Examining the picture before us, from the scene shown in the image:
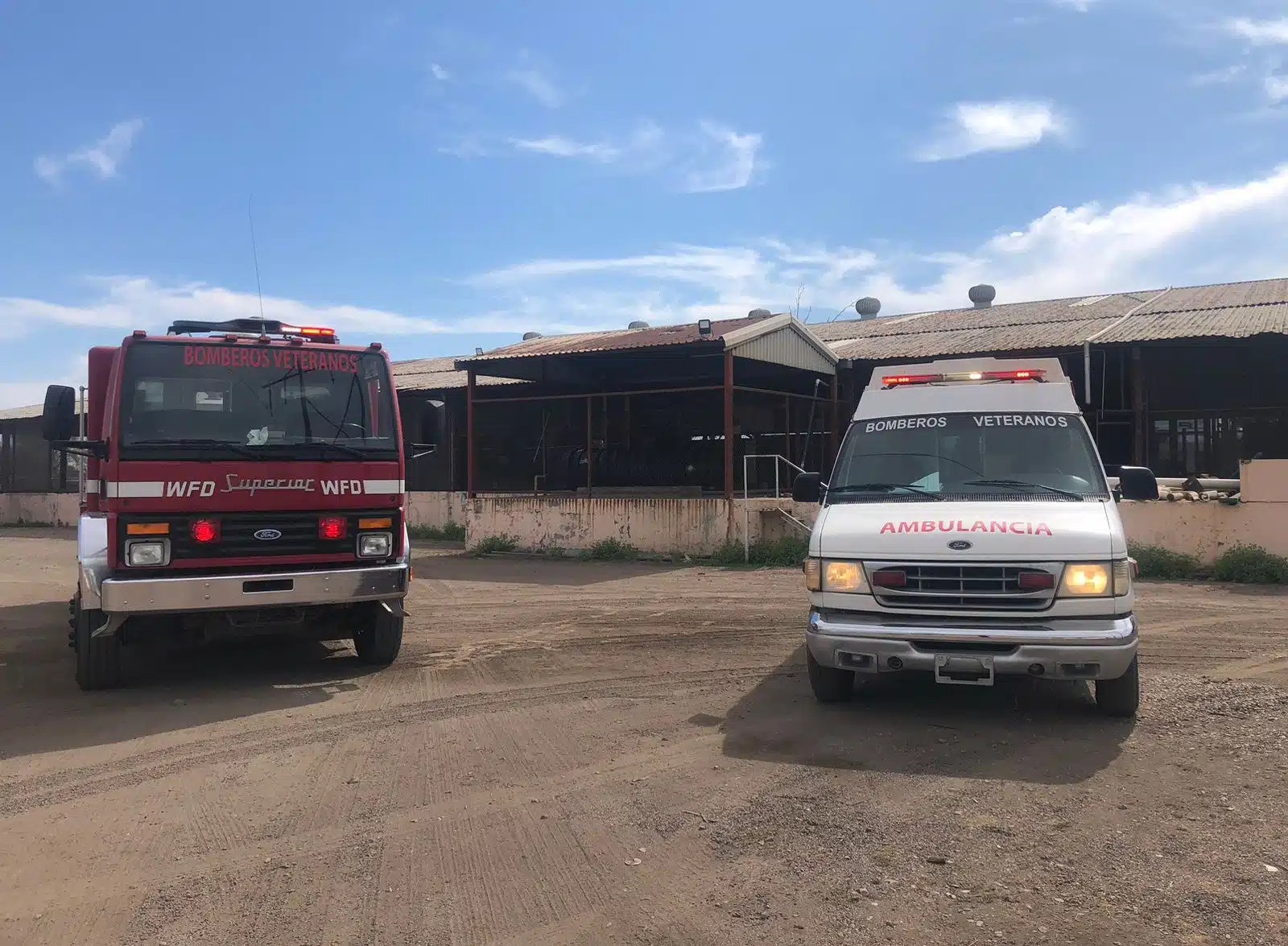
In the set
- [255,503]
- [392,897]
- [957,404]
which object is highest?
[957,404]

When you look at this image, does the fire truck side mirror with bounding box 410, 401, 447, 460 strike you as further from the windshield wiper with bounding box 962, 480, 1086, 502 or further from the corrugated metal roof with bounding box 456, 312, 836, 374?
the corrugated metal roof with bounding box 456, 312, 836, 374

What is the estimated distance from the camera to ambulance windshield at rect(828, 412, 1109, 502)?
20.6 feet

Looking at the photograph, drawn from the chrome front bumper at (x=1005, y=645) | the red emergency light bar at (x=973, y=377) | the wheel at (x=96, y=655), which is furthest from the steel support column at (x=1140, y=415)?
the wheel at (x=96, y=655)

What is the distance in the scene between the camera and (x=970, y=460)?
21.6 ft

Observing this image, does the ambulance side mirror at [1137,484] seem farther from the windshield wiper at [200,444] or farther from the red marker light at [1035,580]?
the windshield wiper at [200,444]

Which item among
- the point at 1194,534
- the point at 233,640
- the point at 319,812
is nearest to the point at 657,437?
the point at 1194,534

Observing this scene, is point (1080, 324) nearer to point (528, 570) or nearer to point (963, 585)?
point (528, 570)

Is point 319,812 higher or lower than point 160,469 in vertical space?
lower

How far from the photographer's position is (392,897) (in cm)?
372

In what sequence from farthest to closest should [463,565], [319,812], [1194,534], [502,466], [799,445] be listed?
[502,466] → [799,445] → [463,565] → [1194,534] → [319,812]

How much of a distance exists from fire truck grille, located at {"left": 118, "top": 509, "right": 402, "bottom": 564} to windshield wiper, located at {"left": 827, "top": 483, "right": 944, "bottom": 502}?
3.52m

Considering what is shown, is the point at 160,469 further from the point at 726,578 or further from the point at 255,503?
Answer: the point at 726,578

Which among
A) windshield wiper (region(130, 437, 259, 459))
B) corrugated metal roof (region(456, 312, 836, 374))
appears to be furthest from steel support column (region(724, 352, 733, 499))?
windshield wiper (region(130, 437, 259, 459))

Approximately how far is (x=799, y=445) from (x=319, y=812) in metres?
17.9
